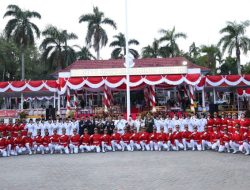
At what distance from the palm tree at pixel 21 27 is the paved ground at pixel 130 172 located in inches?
1122

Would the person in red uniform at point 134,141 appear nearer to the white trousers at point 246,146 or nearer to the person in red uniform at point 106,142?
the person in red uniform at point 106,142

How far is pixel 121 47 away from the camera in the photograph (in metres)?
47.8

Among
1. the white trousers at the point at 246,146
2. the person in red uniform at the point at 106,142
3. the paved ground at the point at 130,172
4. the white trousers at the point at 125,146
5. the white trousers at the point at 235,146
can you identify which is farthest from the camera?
the white trousers at the point at 125,146

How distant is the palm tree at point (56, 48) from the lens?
1709 inches

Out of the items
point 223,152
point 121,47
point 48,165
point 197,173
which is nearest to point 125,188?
point 197,173

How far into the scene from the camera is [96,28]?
4272 centimetres

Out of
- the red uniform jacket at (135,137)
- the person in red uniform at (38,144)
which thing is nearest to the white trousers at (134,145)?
the red uniform jacket at (135,137)

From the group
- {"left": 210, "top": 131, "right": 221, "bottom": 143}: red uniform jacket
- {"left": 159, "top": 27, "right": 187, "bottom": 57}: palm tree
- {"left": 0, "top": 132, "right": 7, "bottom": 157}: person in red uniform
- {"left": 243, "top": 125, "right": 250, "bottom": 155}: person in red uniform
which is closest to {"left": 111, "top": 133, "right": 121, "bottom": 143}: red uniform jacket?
{"left": 210, "top": 131, "right": 221, "bottom": 143}: red uniform jacket

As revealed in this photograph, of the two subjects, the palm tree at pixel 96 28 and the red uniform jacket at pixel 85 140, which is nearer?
the red uniform jacket at pixel 85 140

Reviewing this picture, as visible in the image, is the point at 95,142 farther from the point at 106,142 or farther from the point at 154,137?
the point at 154,137

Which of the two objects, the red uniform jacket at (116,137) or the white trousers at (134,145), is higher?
the red uniform jacket at (116,137)

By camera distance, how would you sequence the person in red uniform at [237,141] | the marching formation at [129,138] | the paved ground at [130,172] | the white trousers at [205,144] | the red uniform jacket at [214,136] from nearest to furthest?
the paved ground at [130,172] < the person in red uniform at [237,141] < the marching formation at [129,138] < the red uniform jacket at [214,136] < the white trousers at [205,144]

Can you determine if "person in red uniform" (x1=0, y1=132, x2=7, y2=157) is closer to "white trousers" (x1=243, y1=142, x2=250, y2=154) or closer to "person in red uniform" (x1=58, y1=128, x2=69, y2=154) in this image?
"person in red uniform" (x1=58, y1=128, x2=69, y2=154)

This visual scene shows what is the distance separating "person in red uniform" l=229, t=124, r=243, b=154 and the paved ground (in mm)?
713
